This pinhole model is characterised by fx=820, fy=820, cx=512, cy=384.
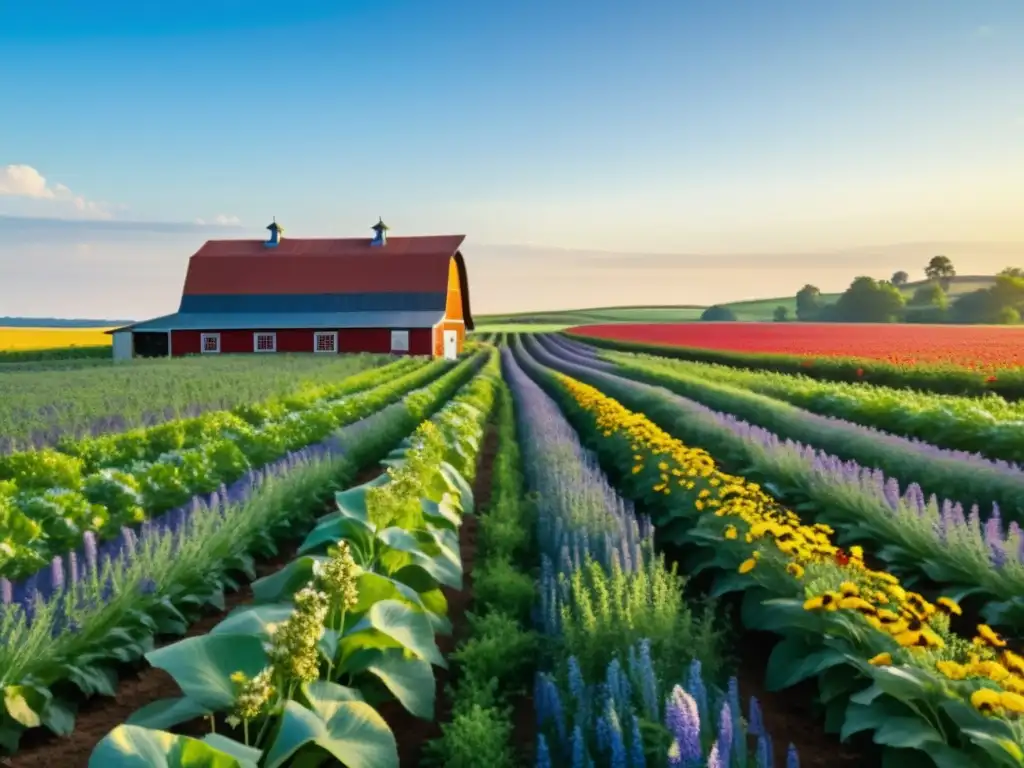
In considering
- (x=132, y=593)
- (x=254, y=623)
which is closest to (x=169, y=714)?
(x=254, y=623)

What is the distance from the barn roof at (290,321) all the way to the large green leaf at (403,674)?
1577 inches

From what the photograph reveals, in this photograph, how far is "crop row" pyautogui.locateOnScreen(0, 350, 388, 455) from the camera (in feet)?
39.5

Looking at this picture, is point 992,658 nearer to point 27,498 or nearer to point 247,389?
point 27,498

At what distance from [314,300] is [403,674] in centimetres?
4580

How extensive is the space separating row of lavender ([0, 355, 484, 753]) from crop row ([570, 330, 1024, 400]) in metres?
18.3

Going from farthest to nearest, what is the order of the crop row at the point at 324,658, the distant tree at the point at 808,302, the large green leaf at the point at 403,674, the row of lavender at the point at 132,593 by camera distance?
the distant tree at the point at 808,302
the row of lavender at the point at 132,593
the large green leaf at the point at 403,674
the crop row at the point at 324,658

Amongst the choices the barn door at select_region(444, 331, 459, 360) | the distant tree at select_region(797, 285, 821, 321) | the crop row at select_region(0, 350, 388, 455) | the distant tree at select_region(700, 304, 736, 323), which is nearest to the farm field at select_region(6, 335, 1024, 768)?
the crop row at select_region(0, 350, 388, 455)

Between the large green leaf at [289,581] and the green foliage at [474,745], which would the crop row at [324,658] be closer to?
the large green leaf at [289,581]

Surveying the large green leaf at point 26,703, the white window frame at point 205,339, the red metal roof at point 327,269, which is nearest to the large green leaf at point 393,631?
the large green leaf at point 26,703

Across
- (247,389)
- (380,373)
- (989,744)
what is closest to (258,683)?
(989,744)

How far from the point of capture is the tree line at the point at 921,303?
218 ft

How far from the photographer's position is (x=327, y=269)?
49.8 meters

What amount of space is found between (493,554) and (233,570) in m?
2.34

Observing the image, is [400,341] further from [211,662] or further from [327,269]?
[211,662]
